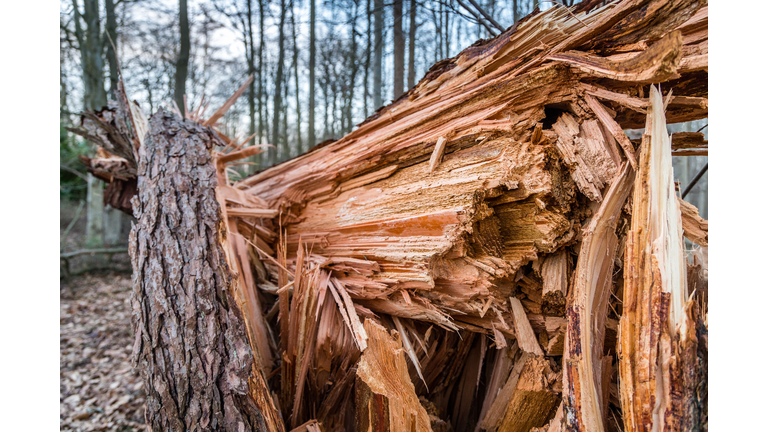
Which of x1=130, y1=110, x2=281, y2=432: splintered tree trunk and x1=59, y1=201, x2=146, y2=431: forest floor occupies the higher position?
x1=130, y1=110, x2=281, y2=432: splintered tree trunk

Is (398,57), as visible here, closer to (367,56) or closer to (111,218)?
(367,56)

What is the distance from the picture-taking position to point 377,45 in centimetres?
361

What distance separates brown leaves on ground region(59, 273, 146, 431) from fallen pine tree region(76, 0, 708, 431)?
61cm

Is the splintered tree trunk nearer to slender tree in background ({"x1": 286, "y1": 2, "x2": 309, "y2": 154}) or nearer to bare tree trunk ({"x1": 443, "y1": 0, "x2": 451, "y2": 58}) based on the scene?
bare tree trunk ({"x1": 443, "y1": 0, "x2": 451, "y2": 58})

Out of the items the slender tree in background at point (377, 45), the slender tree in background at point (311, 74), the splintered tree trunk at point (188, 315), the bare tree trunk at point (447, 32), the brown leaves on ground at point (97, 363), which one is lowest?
the brown leaves on ground at point (97, 363)

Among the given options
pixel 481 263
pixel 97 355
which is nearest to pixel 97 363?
pixel 97 355

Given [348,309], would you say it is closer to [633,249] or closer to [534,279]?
[534,279]

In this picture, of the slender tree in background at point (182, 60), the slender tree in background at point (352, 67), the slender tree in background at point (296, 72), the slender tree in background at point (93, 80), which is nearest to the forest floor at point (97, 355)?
the slender tree in background at point (93, 80)

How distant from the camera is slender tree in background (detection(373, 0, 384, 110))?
272cm

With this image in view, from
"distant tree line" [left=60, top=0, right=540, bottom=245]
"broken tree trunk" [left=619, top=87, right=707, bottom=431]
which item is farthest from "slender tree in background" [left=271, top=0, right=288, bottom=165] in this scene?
"broken tree trunk" [left=619, top=87, right=707, bottom=431]

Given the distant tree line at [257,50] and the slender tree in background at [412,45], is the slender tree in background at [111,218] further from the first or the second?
the slender tree in background at [412,45]

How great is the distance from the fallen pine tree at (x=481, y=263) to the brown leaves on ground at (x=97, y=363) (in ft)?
2.01

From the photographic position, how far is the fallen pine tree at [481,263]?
42.1 inches
